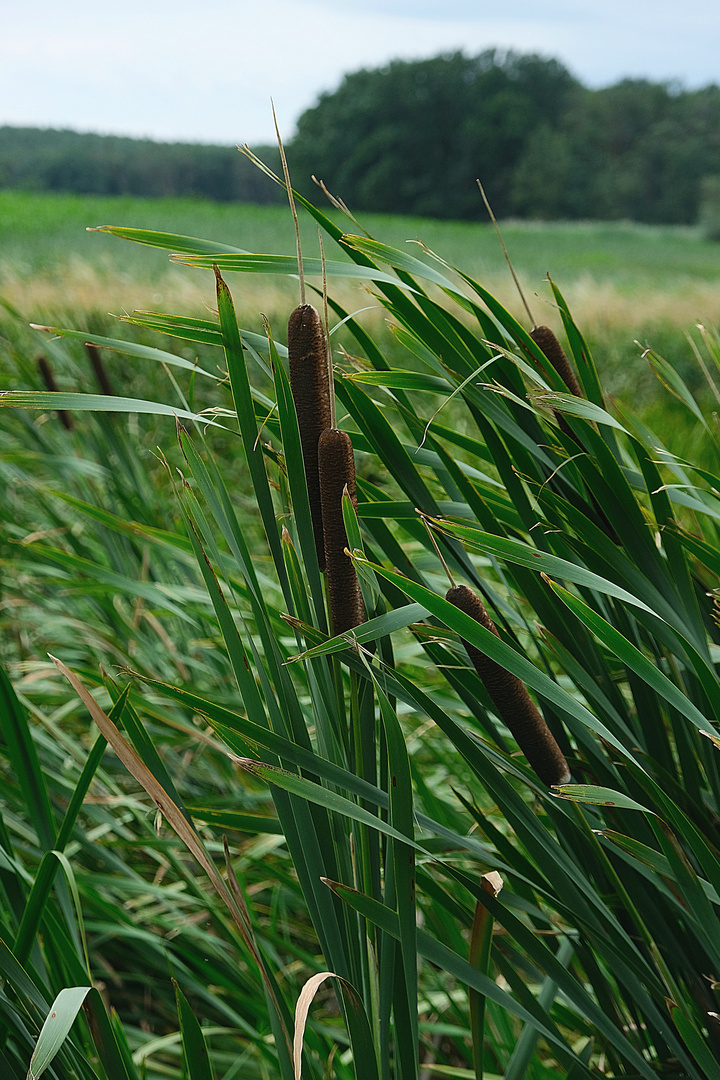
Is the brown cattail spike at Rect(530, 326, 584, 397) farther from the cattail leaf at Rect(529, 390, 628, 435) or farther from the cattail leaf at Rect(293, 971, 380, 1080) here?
the cattail leaf at Rect(293, 971, 380, 1080)

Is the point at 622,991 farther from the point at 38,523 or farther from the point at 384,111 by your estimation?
the point at 384,111

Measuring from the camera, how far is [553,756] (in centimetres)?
33

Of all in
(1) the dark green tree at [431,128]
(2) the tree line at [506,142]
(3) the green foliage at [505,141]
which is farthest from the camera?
(1) the dark green tree at [431,128]

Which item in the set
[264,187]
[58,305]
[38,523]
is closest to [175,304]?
[58,305]

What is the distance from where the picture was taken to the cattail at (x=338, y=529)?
27 cm

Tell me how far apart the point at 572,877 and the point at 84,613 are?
113 centimetres

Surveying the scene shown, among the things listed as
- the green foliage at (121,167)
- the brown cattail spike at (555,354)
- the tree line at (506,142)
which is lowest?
the brown cattail spike at (555,354)

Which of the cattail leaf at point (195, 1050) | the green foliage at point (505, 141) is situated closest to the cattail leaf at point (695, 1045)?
the cattail leaf at point (195, 1050)

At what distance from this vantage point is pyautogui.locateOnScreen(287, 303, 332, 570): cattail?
11.3 inches

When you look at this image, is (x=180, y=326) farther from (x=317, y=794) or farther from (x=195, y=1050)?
(x=195, y=1050)

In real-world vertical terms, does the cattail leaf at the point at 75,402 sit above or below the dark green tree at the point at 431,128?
below

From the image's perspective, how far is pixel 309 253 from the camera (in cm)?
651

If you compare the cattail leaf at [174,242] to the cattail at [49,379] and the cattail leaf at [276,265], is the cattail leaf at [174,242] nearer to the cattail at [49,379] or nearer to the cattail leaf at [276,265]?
the cattail leaf at [276,265]

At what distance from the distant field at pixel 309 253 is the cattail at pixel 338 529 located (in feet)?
0.67
